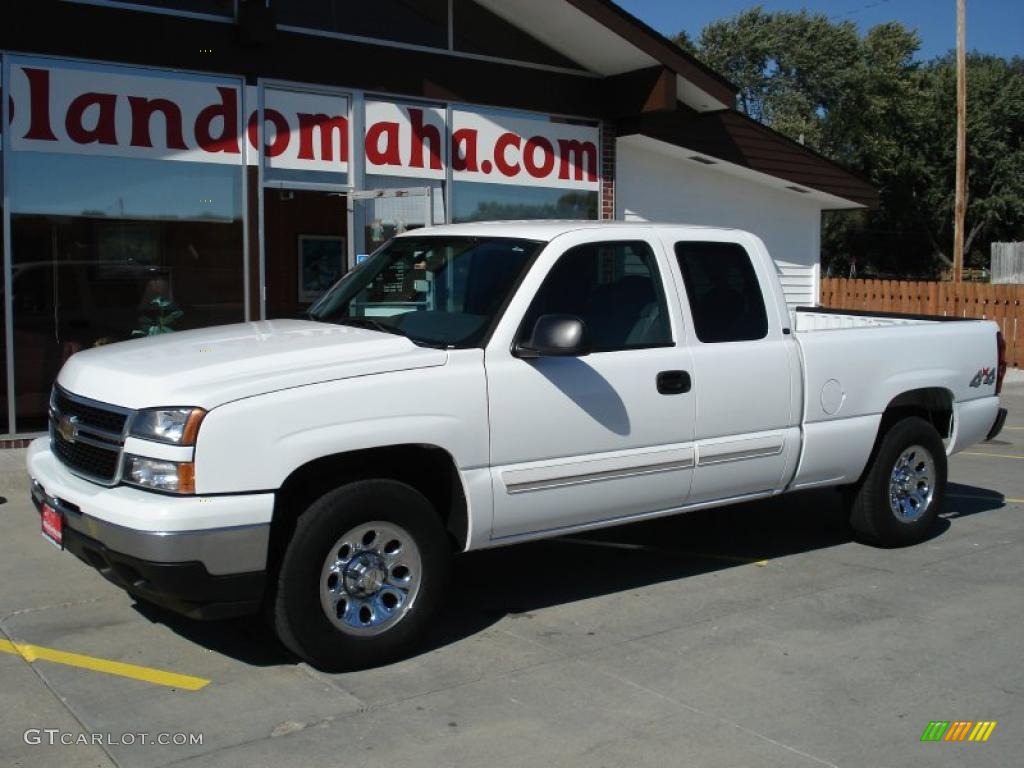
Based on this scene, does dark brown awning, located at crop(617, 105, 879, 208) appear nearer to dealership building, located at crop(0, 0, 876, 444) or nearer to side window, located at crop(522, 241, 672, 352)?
dealership building, located at crop(0, 0, 876, 444)

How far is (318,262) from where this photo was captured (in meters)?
11.9

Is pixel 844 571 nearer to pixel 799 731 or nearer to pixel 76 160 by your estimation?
pixel 799 731

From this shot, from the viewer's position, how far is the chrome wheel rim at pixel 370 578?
4.81 meters

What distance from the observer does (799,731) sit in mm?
4352

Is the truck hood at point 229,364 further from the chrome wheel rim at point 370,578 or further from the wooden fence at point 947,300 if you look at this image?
the wooden fence at point 947,300

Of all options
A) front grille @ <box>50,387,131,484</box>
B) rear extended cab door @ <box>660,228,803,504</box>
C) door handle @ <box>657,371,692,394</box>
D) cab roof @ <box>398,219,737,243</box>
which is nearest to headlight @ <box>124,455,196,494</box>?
front grille @ <box>50,387,131,484</box>

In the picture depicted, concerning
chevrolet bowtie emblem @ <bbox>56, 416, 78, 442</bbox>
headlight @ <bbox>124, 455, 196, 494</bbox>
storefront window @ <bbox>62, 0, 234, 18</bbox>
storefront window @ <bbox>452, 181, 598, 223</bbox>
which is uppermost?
storefront window @ <bbox>62, 0, 234, 18</bbox>

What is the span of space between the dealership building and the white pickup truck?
4.50 metres

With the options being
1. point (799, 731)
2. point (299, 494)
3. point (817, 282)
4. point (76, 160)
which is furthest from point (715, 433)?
point (817, 282)

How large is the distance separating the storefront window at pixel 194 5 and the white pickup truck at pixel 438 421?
5.00 meters

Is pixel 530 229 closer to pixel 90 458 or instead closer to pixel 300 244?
pixel 90 458

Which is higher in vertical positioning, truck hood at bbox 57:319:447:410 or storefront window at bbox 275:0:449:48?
storefront window at bbox 275:0:449:48

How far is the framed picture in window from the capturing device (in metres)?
11.8

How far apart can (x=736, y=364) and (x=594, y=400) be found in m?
1.01
